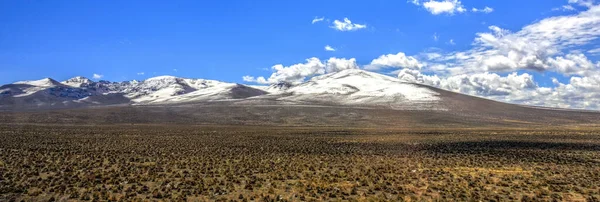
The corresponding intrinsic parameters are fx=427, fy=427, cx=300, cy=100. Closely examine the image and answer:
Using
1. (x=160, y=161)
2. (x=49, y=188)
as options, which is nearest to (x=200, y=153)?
(x=160, y=161)

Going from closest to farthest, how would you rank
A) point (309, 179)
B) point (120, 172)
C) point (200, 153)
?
point (309, 179) → point (120, 172) → point (200, 153)

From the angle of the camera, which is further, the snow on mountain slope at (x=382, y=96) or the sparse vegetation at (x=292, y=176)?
the snow on mountain slope at (x=382, y=96)

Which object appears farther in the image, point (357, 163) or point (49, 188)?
point (357, 163)

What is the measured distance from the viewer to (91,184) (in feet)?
58.7

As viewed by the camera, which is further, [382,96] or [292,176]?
[382,96]

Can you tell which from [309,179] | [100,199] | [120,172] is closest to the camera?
[100,199]

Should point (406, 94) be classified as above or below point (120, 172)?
above

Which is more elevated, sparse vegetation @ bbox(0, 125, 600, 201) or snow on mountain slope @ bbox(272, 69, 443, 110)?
snow on mountain slope @ bbox(272, 69, 443, 110)

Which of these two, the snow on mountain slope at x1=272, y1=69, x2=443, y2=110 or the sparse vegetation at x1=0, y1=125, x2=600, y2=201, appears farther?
the snow on mountain slope at x1=272, y1=69, x2=443, y2=110

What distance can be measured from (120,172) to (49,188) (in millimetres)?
4137

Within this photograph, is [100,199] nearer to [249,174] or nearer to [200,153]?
[249,174]

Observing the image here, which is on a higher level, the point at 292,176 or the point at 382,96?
the point at 382,96

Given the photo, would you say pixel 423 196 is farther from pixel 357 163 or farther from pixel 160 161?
pixel 160 161

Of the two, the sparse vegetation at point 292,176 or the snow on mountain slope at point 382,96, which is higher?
the snow on mountain slope at point 382,96
